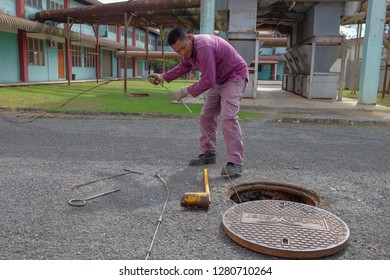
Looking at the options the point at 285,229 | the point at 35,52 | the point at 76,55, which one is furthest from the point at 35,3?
the point at 285,229

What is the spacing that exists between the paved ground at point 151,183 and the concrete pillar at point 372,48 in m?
3.89

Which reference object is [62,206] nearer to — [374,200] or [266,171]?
[266,171]

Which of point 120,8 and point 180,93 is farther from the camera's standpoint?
point 120,8

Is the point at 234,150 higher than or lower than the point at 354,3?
lower

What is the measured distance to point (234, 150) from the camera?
401 cm

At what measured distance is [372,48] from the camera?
10305mm

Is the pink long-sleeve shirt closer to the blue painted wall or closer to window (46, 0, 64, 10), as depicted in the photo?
the blue painted wall

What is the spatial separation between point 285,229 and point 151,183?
1.57 metres

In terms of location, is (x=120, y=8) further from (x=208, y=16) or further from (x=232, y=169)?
(x=232, y=169)

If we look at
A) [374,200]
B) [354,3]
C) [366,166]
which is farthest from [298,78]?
[374,200]

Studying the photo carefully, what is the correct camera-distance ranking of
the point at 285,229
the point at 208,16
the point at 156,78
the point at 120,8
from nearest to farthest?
the point at 285,229
the point at 156,78
the point at 208,16
the point at 120,8

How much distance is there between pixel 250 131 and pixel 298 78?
415 inches

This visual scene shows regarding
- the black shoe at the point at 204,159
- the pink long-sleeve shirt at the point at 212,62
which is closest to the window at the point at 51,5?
the pink long-sleeve shirt at the point at 212,62

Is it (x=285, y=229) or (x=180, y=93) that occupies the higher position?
(x=180, y=93)
